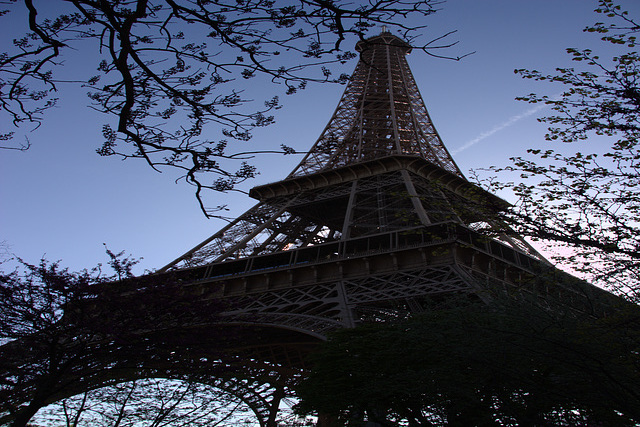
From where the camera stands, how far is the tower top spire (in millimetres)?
36906

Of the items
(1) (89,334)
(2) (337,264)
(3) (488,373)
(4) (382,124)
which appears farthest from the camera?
(4) (382,124)

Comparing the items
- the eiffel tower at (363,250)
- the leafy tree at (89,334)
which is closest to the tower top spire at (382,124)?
the eiffel tower at (363,250)

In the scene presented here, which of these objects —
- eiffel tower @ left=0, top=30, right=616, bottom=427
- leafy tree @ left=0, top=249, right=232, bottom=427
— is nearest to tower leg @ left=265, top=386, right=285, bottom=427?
eiffel tower @ left=0, top=30, right=616, bottom=427

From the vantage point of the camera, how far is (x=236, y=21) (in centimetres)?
515

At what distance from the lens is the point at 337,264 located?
72.9 feet

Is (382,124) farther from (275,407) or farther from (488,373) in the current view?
(488,373)

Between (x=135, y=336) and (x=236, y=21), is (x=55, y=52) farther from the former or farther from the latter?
(x=135, y=336)

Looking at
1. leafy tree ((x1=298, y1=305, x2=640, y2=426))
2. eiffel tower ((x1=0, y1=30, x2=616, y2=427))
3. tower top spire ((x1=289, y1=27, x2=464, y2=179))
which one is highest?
tower top spire ((x1=289, y1=27, x2=464, y2=179))

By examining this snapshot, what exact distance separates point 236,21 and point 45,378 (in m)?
11.3

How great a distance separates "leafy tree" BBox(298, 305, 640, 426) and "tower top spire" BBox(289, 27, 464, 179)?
20648 millimetres

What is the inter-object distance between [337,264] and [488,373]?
1169cm

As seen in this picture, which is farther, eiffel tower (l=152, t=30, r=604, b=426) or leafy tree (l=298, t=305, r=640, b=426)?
eiffel tower (l=152, t=30, r=604, b=426)

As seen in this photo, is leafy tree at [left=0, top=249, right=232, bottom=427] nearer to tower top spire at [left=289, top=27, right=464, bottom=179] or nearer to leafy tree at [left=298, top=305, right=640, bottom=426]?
leafy tree at [left=298, top=305, right=640, bottom=426]

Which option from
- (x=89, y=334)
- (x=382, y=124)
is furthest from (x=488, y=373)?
(x=382, y=124)
